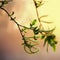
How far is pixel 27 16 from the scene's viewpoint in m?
1.16

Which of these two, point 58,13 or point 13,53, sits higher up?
point 58,13

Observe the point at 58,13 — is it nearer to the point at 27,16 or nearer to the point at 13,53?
the point at 27,16

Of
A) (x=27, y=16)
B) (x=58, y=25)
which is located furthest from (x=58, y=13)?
(x=27, y=16)

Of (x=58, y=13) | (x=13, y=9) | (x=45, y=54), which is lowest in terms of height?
(x=45, y=54)

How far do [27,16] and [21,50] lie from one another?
23 cm

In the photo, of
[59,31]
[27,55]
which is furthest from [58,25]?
[27,55]

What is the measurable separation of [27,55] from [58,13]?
35 centimetres

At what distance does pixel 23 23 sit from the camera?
117cm

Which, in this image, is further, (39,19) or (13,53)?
(13,53)

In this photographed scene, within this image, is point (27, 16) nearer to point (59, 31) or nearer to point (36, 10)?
point (36, 10)

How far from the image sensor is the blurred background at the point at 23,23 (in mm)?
1133

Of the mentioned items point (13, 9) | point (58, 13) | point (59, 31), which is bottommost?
point (59, 31)

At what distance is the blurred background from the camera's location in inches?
44.6

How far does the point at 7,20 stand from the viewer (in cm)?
120
